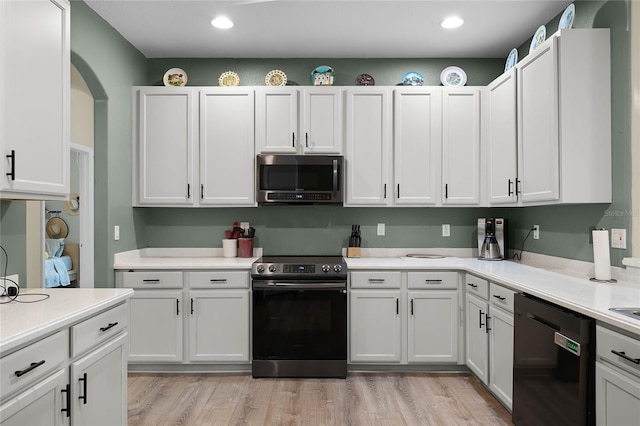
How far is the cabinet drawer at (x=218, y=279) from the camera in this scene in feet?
10.7

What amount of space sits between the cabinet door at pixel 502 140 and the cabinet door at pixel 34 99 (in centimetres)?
291

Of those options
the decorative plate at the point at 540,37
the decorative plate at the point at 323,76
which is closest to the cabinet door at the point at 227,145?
the decorative plate at the point at 323,76

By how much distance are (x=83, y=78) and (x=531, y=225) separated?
3715 millimetres

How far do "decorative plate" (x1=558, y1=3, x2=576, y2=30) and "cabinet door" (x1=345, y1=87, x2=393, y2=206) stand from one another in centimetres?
137

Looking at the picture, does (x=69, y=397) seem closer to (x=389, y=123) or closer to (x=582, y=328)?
(x=582, y=328)

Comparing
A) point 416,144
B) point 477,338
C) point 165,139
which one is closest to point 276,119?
point 165,139

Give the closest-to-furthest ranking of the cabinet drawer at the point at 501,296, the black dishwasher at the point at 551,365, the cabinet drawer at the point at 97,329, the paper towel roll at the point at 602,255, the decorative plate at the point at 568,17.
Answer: the cabinet drawer at the point at 97,329 → the black dishwasher at the point at 551,365 → the paper towel roll at the point at 602,255 → the cabinet drawer at the point at 501,296 → the decorative plate at the point at 568,17

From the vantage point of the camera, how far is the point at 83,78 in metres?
3.06

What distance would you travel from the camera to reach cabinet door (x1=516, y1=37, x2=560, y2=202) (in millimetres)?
2539

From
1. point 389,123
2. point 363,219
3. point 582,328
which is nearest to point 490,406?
point 582,328

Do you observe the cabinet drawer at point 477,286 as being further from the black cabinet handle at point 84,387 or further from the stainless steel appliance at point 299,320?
the black cabinet handle at point 84,387

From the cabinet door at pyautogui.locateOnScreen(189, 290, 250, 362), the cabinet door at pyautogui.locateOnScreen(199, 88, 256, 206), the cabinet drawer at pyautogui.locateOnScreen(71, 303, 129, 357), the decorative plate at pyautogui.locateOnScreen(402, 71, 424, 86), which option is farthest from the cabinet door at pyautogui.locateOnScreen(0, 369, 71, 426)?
the decorative plate at pyautogui.locateOnScreen(402, 71, 424, 86)

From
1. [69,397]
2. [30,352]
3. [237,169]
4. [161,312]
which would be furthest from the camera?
[237,169]

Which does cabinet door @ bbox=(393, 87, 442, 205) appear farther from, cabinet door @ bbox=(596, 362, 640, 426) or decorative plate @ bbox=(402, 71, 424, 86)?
cabinet door @ bbox=(596, 362, 640, 426)
